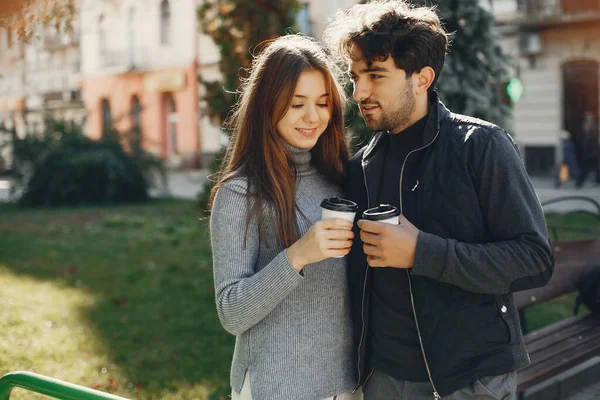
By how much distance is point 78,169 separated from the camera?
16.3m

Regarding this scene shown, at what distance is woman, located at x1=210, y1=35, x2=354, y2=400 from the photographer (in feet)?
7.30

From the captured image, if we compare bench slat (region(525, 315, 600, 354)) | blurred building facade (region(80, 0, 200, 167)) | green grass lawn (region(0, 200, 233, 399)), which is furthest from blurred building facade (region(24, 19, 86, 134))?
bench slat (region(525, 315, 600, 354))

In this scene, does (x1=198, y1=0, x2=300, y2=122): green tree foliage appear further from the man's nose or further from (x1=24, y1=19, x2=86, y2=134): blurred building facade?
(x1=24, y1=19, x2=86, y2=134): blurred building facade

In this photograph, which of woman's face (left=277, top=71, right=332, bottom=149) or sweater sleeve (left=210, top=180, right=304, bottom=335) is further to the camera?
woman's face (left=277, top=71, right=332, bottom=149)

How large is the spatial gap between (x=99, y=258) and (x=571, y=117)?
1719cm

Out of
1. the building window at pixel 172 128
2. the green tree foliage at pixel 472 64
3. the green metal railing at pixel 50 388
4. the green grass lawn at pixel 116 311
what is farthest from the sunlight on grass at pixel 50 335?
the building window at pixel 172 128

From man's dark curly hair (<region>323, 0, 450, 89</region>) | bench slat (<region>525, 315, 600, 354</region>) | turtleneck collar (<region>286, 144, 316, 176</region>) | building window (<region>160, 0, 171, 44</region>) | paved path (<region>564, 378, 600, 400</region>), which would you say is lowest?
paved path (<region>564, 378, 600, 400</region>)

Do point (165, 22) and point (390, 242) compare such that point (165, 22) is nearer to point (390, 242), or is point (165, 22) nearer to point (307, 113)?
point (307, 113)

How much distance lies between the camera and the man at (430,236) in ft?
6.81

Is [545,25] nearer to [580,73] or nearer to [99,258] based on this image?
[580,73]

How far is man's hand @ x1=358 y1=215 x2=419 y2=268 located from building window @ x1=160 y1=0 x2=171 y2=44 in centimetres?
2957

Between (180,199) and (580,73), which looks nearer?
(180,199)

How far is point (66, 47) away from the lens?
38.1 m

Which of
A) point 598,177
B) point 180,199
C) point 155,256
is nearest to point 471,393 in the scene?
point 155,256
